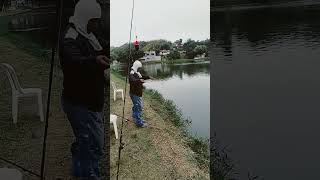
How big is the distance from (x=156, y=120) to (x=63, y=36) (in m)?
0.97

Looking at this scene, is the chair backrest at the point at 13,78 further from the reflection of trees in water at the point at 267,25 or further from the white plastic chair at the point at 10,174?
the reflection of trees in water at the point at 267,25

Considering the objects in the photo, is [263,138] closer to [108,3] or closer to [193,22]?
[193,22]

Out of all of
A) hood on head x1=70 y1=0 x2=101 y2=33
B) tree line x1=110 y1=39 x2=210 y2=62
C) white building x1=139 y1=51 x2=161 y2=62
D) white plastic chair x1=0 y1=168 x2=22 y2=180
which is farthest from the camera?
white building x1=139 y1=51 x2=161 y2=62

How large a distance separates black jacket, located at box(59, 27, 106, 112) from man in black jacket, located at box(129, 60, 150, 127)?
25 centimetres

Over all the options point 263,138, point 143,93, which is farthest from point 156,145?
point 263,138

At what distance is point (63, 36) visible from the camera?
10.2ft

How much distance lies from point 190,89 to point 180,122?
278 mm

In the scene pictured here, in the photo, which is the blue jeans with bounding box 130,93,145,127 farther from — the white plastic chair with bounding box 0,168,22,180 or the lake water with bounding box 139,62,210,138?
the white plastic chair with bounding box 0,168,22,180

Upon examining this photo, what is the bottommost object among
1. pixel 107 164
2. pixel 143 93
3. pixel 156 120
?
pixel 107 164

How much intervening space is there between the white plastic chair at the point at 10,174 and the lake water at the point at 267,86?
1.50m

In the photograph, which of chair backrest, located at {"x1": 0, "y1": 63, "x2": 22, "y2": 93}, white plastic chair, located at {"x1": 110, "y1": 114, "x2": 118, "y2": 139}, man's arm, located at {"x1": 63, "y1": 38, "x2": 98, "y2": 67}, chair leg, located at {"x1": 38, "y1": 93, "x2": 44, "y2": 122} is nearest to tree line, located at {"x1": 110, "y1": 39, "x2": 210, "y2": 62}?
man's arm, located at {"x1": 63, "y1": 38, "x2": 98, "y2": 67}

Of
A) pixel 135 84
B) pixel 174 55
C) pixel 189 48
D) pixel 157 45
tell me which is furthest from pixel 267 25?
pixel 135 84

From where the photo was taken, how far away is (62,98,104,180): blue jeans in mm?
3195

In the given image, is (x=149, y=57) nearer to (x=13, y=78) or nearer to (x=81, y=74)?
(x=81, y=74)
